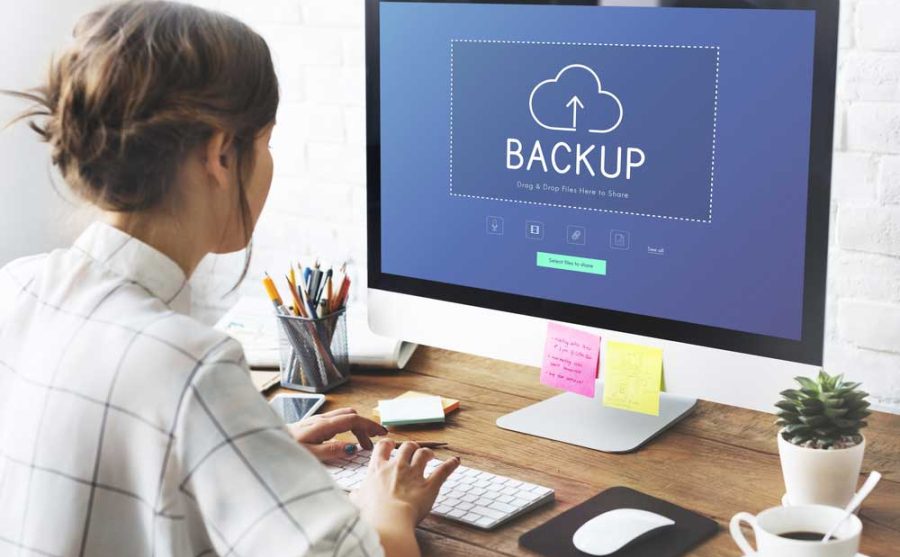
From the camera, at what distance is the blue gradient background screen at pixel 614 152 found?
4.12 feet

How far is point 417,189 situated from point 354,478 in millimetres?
418

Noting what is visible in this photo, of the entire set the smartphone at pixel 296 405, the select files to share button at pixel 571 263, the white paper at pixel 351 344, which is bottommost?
the smartphone at pixel 296 405

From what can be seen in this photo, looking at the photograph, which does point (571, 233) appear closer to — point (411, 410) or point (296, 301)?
point (411, 410)

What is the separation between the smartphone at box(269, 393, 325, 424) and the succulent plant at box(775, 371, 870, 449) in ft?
2.07

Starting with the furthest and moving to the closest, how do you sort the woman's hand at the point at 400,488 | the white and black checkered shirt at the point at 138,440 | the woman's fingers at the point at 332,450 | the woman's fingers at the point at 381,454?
the woman's fingers at the point at 332,450 < the woman's fingers at the point at 381,454 < the woman's hand at the point at 400,488 < the white and black checkered shirt at the point at 138,440

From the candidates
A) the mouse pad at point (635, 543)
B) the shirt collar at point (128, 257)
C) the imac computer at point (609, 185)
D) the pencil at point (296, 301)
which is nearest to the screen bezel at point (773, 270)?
the imac computer at point (609, 185)

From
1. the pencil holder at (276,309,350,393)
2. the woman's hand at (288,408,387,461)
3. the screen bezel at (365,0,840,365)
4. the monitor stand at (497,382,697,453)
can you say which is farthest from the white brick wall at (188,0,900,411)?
the woman's hand at (288,408,387,461)

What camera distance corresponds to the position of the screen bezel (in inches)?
47.4

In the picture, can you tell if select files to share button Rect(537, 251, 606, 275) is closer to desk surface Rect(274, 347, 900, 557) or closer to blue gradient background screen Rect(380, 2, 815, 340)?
blue gradient background screen Rect(380, 2, 815, 340)

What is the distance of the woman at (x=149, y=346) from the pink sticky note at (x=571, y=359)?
385 mm

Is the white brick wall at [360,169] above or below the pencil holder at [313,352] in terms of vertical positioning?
above

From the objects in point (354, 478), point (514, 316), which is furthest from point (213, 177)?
point (514, 316)

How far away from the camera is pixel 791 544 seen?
102 cm

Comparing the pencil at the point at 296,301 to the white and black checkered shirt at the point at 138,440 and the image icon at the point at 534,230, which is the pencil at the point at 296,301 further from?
the white and black checkered shirt at the point at 138,440
